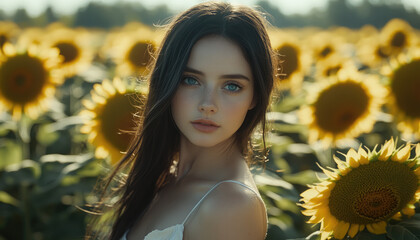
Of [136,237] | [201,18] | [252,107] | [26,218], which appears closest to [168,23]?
[201,18]

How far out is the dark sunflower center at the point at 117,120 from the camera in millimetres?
2818

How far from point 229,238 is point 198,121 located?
0.41 m

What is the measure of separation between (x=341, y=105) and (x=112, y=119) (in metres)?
1.39

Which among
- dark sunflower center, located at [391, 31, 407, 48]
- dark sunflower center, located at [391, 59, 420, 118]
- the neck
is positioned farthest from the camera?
dark sunflower center, located at [391, 31, 407, 48]

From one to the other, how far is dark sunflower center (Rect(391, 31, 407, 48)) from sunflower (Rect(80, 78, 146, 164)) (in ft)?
14.6

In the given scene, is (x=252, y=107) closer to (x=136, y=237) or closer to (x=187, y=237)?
(x=187, y=237)

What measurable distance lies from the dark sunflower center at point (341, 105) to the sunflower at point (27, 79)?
1881 millimetres

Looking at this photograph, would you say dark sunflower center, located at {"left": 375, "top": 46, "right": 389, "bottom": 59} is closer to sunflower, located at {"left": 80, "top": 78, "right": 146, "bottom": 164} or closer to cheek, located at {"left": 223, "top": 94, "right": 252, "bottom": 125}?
sunflower, located at {"left": 80, "top": 78, "right": 146, "bottom": 164}

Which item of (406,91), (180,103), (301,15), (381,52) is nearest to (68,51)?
(406,91)

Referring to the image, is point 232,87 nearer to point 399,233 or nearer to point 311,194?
point 311,194

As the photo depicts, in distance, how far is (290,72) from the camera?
16.6ft

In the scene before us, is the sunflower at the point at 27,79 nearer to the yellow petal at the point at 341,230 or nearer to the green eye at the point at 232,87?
the green eye at the point at 232,87

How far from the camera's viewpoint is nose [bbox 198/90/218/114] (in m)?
1.73

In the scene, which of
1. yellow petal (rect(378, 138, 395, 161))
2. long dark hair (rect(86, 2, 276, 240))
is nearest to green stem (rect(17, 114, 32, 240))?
long dark hair (rect(86, 2, 276, 240))
